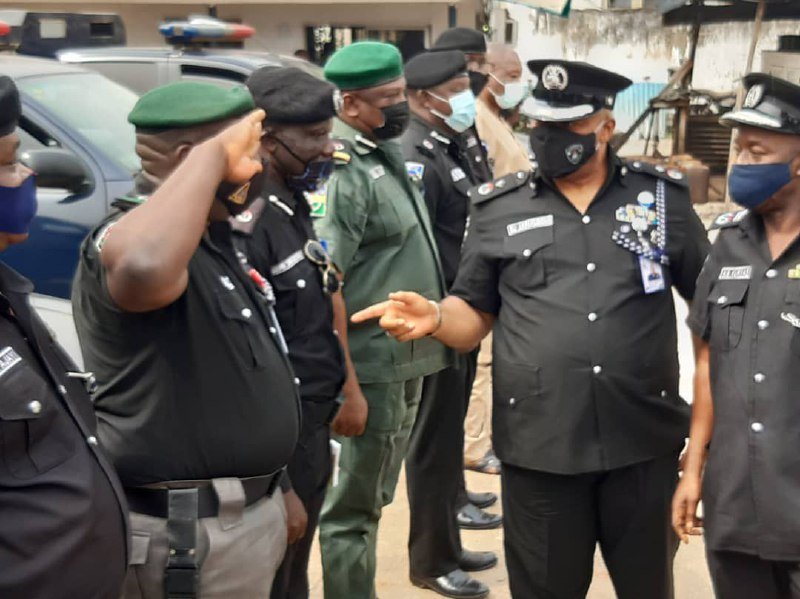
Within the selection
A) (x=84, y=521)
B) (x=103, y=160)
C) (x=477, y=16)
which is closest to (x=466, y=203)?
(x=103, y=160)

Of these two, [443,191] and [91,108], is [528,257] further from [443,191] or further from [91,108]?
[91,108]

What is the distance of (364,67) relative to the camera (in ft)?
13.4

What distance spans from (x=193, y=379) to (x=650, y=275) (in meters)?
1.45

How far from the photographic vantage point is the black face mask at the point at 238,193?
2.62m

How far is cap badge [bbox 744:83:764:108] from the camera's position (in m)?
2.97

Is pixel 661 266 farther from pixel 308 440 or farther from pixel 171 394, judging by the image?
pixel 171 394

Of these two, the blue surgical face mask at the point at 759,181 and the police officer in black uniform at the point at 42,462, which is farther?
the blue surgical face mask at the point at 759,181

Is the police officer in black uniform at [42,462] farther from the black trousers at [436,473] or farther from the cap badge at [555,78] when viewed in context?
the black trousers at [436,473]

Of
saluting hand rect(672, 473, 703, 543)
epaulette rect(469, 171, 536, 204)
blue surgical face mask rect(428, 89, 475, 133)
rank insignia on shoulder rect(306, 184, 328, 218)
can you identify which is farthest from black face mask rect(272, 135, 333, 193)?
blue surgical face mask rect(428, 89, 475, 133)

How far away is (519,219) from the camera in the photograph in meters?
3.39

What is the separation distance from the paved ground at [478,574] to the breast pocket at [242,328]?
1993 millimetres

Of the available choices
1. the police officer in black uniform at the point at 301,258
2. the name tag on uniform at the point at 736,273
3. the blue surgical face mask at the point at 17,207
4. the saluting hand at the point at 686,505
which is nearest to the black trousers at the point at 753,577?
the saluting hand at the point at 686,505

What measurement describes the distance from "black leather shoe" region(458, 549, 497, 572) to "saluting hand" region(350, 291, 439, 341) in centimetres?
159

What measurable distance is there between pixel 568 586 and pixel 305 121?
1637 mm
